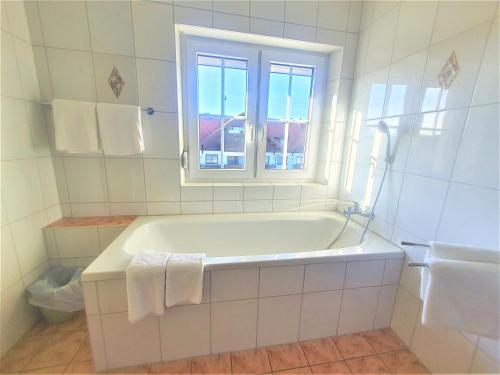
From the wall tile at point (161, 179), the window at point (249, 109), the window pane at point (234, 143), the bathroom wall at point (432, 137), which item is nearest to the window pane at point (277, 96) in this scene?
the window at point (249, 109)

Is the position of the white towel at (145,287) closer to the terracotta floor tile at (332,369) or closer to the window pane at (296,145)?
the terracotta floor tile at (332,369)

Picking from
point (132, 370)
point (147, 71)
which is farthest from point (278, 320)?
point (147, 71)

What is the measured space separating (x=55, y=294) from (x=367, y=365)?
1.82 m

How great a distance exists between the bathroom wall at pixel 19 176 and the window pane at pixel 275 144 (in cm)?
162

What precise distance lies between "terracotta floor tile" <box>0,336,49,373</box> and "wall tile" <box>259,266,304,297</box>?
1.28 metres

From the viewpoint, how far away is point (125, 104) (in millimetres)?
1493

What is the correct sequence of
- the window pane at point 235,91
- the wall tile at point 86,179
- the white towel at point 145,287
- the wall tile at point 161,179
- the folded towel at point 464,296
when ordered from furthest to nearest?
the window pane at point 235,91, the wall tile at point 161,179, the wall tile at point 86,179, the white towel at point 145,287, the folded towel at point 464,296

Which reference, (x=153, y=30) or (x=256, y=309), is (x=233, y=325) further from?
(x=153, y=30)

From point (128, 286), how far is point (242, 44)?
182 cm

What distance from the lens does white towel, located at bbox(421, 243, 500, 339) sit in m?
0.75

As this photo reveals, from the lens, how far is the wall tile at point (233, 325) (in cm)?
116

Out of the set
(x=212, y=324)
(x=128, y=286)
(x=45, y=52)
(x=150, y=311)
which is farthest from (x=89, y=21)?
(x=212, y=324)

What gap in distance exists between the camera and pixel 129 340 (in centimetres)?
110

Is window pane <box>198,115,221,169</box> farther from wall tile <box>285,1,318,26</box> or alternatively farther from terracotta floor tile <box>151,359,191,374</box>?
terracotta floor tile <box>151,359,191,374</box>
